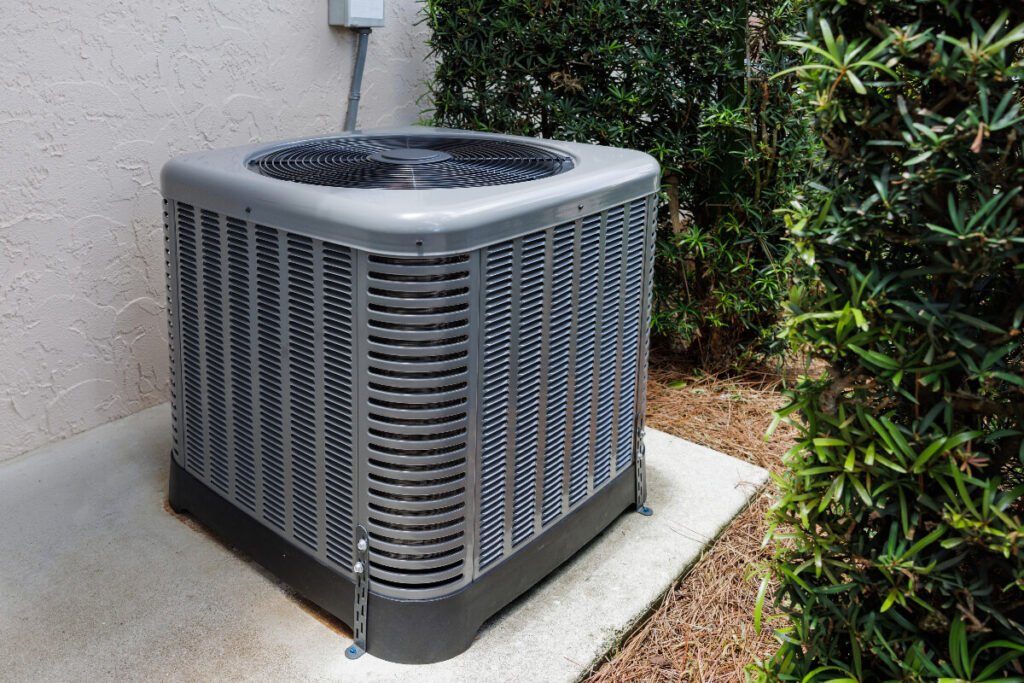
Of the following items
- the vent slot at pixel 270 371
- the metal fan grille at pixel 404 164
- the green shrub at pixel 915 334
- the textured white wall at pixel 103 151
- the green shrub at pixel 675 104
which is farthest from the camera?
the green shrub at pixel 675 104

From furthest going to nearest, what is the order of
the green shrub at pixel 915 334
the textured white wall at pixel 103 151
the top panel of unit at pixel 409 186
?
the textured white wall at pixel 103 151 < the top panel of unit at pixel 409 186 < the green shrub at pixel 915 334

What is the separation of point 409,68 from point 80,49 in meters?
1.28

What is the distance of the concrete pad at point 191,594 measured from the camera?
72.1 inches

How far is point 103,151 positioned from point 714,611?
6.71ft

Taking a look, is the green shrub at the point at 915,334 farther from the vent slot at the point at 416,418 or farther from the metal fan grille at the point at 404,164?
the metal fan grille at the point at 404,164

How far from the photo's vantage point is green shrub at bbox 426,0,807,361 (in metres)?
3.02

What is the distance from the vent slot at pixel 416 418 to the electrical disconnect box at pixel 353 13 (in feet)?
5.74

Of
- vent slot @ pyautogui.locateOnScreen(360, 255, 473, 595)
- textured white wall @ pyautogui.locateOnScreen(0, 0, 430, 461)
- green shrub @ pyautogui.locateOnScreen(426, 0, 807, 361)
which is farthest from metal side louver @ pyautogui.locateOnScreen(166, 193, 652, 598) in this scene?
green shrub @ pyautogui.locateOnScreen(426, 0, 807, 361)

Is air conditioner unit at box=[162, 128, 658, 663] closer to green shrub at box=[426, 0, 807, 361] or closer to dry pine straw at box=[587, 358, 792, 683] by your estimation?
dry pine straw at box=[587, 358, 792, 683]

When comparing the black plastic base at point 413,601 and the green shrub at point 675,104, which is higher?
the green shrub at point 675,104

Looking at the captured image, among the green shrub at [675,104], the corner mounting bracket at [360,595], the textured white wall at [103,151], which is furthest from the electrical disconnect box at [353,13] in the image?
the corner mounting bracket at [360,595]

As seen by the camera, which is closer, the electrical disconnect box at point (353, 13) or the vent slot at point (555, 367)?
the vent slot at point (555, 367)

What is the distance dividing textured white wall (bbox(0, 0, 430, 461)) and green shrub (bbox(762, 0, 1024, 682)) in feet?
6.56

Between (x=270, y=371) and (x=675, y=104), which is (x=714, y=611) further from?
(x=675, y=104)
